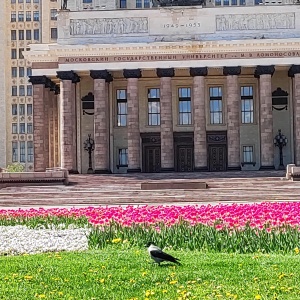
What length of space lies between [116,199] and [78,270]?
2013 cm

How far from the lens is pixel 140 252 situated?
1409cm

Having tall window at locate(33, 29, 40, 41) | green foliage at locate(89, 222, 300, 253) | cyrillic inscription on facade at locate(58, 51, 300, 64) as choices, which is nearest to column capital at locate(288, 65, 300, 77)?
cyrillic inscription on facade at locate(58, 51, 300, 64)

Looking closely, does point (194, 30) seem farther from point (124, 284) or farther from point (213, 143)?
point (124, 284)

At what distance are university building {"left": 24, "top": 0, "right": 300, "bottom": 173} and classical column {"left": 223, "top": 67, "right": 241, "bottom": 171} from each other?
0.07 metres

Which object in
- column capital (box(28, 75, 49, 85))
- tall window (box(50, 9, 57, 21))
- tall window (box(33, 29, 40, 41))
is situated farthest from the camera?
tall window (box(33, 29, 40, 41))

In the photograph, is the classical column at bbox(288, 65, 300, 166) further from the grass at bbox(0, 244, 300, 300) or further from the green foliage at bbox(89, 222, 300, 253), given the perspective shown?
the grass at bbox(0, 244, 300, 300)

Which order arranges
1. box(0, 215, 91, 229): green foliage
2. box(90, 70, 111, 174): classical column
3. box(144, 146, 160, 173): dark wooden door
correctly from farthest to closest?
box(144, 146, 160, 173): dark wooden door, box(90, 70, 111, 174): classical column, box(0, 215, 91, 229): green foliage

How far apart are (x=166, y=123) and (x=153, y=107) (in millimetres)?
5841

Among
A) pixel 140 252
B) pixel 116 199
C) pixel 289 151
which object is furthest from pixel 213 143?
pixel 140 252

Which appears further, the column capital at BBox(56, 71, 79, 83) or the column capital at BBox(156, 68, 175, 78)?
the column capital at BBox(56, 71, 79, 83)

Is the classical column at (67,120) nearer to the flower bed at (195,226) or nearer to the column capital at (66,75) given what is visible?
the column capital at (66,75)

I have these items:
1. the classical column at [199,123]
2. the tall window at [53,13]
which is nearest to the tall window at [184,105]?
the classical column at [199,123]

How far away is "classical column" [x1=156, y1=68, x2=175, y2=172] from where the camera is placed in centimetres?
5047

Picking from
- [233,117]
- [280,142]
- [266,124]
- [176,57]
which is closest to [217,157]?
[280,142]
